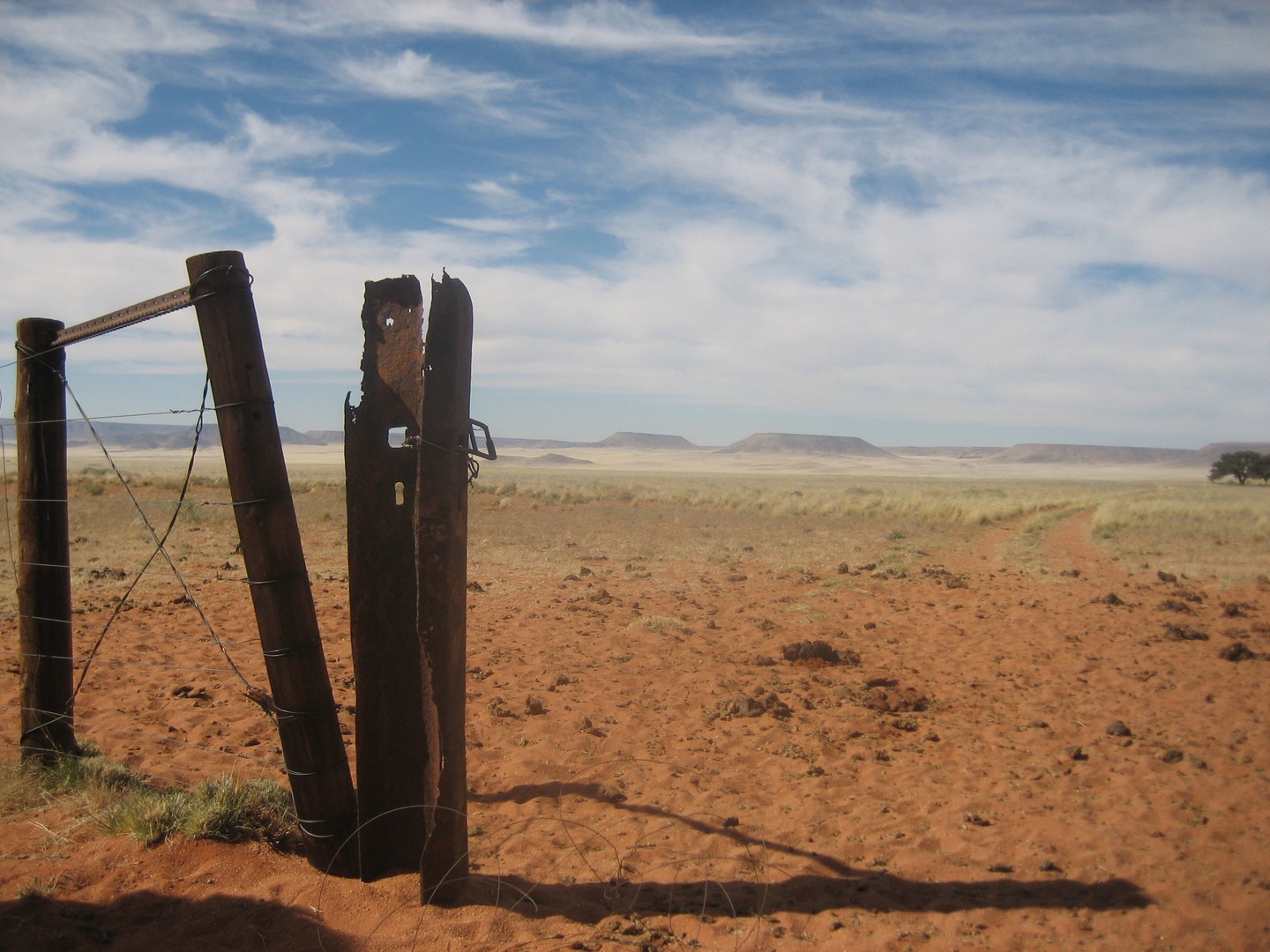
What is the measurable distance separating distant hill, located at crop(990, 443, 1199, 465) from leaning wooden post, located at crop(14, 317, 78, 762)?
200945 millimetres

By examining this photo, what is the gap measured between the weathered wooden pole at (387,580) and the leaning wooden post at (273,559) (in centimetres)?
14

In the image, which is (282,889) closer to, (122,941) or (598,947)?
(122,941)

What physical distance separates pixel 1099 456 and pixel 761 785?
8342 inches

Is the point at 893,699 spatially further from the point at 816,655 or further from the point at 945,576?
the point at 945,576

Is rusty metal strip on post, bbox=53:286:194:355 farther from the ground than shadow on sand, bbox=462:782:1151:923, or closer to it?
farther from the ground

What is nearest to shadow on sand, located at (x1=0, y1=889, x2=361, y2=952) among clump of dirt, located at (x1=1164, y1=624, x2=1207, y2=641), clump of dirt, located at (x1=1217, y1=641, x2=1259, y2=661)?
clump of dirt, located at (x1=1217, y1=641, x2=1259, y2=661)

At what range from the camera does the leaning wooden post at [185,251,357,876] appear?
344cm

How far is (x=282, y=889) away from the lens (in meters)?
3.62

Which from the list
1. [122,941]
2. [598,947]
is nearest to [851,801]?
[598,947]

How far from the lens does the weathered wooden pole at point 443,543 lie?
3305mm

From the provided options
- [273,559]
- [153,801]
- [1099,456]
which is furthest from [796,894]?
[1099,456]

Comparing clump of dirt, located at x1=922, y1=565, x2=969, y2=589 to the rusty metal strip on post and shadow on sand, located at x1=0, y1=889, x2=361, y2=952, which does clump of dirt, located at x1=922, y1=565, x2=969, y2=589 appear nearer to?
shadow on sand, located at x1=0, y1=889, x2=361, y2=952

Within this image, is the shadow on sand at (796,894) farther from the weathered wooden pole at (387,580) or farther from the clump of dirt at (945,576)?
the clump of dirt at (945,576)

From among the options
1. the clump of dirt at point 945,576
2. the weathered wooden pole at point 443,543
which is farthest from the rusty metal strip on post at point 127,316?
the clump of dirt at point 945,576
